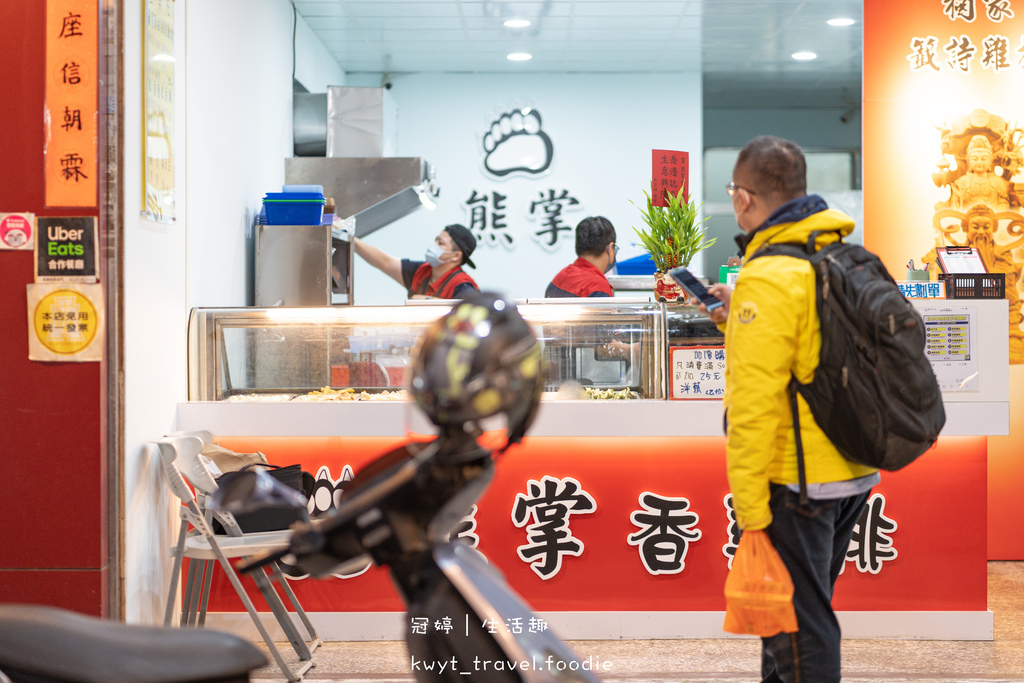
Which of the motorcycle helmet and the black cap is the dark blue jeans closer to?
the motorcycle helmet

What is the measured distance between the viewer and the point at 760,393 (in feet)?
6.75

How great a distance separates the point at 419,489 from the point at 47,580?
8.54 feet

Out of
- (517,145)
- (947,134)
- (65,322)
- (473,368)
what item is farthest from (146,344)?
(517,145)

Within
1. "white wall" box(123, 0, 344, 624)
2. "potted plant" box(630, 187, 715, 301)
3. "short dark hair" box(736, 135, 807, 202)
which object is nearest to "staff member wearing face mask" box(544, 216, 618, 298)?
"potted plant" box(630, 187, 715, 301)

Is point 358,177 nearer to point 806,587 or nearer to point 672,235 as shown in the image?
point 672,235

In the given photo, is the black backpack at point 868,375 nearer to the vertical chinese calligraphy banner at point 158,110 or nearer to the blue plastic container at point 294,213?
the vertical chinese calligraphy banner at point 158,110

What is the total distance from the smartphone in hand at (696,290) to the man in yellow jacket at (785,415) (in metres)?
0.23

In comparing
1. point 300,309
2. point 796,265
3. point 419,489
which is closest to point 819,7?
point 300,309

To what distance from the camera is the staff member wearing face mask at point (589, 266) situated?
4.90 metres

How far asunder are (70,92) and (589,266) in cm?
279

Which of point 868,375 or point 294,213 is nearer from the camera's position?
point 868,375

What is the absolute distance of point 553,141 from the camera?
7.83m

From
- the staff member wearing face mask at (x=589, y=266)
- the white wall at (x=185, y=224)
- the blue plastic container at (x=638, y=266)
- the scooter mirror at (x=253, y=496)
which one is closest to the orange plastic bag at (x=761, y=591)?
the scooter mirror at (x=253, y=496)

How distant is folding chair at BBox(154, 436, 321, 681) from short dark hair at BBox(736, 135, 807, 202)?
81.7 inches
